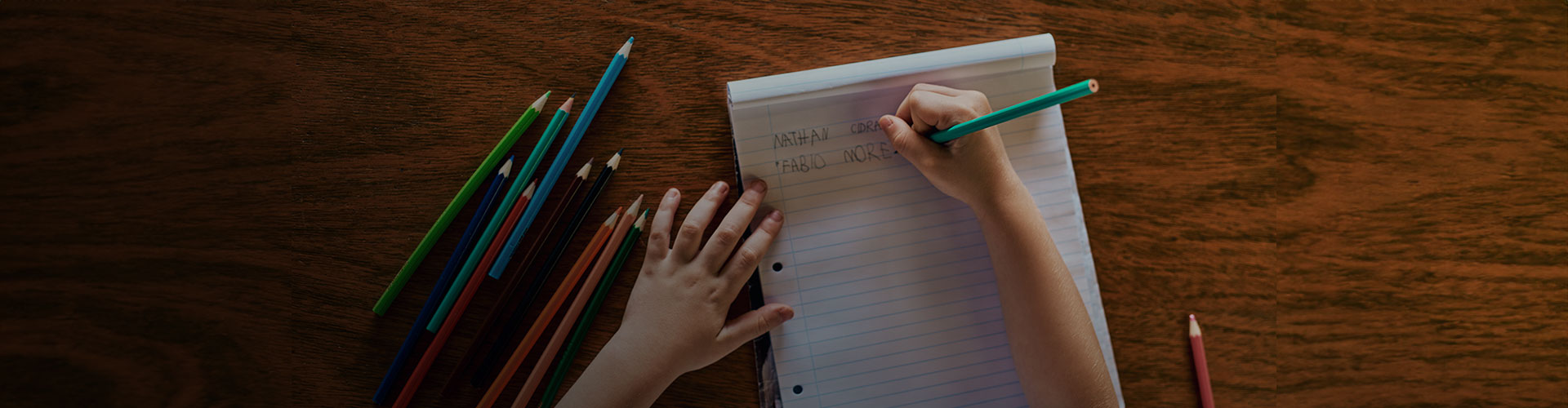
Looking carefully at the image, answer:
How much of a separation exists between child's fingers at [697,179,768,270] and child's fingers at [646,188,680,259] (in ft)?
0.11

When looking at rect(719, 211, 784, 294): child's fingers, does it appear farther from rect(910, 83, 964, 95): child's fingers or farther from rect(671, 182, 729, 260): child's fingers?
rect(910, 83, 964, 95): child's fingers

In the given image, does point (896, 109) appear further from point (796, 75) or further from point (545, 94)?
point (545, 94)

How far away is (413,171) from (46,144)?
1.07 ft

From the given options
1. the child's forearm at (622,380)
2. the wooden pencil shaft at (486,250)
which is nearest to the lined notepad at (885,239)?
the child's forearm at (622,380)

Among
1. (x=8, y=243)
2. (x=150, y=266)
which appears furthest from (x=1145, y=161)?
(x=8, y=243)

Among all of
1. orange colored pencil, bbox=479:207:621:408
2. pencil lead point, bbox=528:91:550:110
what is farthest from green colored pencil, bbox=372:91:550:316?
orange colored pencil, bbox=479:207:621:408

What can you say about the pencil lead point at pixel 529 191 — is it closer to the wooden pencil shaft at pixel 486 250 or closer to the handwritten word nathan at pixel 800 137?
the wooden pencil shaft at pixel 486 250

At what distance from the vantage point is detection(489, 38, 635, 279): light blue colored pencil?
2.02 feet

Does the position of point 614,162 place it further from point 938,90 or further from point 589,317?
point 938,90

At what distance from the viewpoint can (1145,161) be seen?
2.15 ft

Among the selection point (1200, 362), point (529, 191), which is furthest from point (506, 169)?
point (1200, 362)

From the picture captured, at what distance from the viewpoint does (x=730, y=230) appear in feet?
1.98

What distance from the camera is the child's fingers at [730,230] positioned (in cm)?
61

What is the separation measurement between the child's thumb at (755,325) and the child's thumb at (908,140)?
0.17 meters
